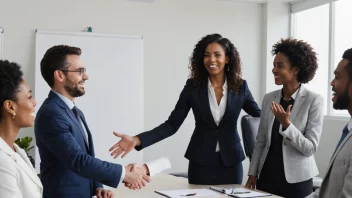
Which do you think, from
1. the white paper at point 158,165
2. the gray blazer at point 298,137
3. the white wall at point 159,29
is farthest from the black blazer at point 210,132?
the white wall at point 159,29

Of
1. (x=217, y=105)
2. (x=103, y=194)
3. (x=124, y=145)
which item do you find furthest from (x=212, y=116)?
(x=103, y=194)

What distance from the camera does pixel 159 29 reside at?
19.2ft

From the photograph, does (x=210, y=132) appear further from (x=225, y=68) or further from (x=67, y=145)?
(x=67, y=145)

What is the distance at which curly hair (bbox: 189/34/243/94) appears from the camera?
110 inches

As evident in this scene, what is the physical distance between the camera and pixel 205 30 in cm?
613

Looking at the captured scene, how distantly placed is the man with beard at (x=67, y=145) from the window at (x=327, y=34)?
4007mm

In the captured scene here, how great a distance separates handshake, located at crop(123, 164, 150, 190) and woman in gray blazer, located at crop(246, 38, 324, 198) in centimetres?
82

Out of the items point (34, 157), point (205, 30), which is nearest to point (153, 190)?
point (34, 157)

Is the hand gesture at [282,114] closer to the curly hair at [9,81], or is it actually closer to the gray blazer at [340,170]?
the gray blazer at [340,170]

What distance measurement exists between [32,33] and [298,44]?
352 cm

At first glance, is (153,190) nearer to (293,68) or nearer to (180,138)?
(293,68)

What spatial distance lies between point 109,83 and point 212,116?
3019 mm

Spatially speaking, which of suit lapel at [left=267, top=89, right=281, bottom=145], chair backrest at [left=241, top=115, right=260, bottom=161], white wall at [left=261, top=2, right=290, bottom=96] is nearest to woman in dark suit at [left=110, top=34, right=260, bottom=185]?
suit lapel at [left=267, top=89, right=281, bottom=145]

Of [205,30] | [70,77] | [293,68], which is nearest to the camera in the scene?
[70,77]
